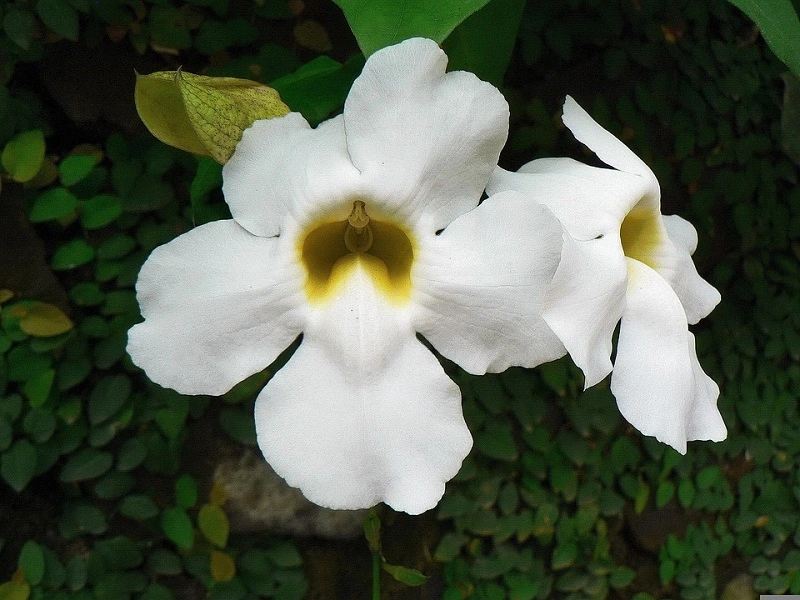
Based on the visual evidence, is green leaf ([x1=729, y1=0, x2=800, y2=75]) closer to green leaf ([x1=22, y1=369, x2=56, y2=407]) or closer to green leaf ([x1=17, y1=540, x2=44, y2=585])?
green leaf ([x1=22, y1=369, x2=56, y2=407])

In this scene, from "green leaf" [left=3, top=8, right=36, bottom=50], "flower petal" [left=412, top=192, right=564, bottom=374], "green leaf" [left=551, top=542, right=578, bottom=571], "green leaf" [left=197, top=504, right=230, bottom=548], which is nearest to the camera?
"flower petal" [left=412, top=192, right=564, bottom=374]

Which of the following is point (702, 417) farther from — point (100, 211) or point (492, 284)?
point (100, 211)

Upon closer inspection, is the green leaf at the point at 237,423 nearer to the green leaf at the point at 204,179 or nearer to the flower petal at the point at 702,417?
the green leaf at the point at 204,179

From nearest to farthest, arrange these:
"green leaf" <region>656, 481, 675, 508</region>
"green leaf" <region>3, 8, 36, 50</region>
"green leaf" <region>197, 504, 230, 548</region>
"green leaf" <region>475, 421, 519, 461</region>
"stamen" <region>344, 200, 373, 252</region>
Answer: "stamen" <region>344, 200, 373, 252</region>, "green leaf" <region>3, 8, 36, 50</region>, "green leaf" <region>197, 504, 230, 548</region>, "green leaf" <region>475, 421, 519, 461</region>, "green leaf" <region>656, 481, 675, 508</region>

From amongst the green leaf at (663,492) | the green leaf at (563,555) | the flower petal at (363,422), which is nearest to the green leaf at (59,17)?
the flower petal at (363,422)

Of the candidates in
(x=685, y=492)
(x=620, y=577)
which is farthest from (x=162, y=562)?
(x=685, y=492)

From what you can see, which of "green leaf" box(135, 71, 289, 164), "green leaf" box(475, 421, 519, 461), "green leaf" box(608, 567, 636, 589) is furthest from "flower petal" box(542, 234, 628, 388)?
"green leaf" box(608, 567, 636, 589)

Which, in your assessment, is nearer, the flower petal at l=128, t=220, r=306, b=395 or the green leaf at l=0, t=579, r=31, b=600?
the flower petal at l=128, t=220, r=306, b=395
